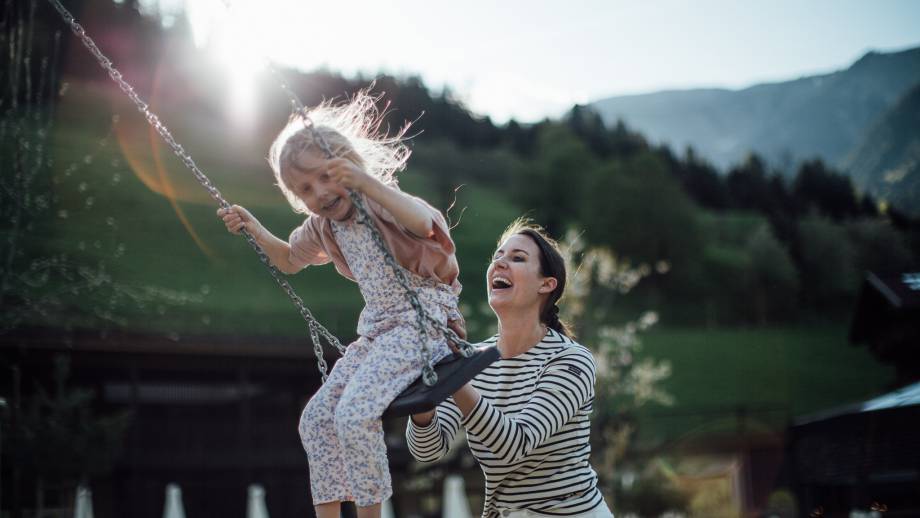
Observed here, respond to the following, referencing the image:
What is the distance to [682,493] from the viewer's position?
23.5m

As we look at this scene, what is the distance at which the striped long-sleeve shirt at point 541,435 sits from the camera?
3.28 m

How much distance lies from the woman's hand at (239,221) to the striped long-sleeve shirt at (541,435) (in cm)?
87

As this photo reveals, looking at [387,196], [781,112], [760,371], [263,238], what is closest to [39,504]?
[263,238]

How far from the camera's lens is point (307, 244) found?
3.42 metres

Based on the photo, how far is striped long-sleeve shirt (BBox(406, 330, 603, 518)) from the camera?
10.8 ft

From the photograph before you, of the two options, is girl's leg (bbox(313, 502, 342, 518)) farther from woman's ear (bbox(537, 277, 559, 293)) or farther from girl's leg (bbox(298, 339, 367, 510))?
woman's ear (bbox(537, 277, 559, 293))

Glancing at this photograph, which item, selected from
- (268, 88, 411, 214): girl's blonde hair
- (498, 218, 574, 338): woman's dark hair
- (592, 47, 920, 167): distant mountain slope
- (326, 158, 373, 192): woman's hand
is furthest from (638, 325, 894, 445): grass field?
(326, 158, 373, 192): woman's hand

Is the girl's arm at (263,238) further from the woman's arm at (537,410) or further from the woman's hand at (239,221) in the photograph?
the woman's arm at (537,410)

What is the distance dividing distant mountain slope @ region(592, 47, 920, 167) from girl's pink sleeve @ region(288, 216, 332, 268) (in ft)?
231

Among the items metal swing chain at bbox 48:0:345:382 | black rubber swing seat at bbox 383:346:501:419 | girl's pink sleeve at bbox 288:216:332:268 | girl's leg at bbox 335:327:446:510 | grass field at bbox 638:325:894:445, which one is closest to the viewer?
black rubber swing seat at bbox 383:346:501:419

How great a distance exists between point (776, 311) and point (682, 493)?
43824 mm

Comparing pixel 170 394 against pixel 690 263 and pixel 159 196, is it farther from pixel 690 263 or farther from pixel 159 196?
pixel 690 263

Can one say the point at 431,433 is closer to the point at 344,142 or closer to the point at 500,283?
the point at 500,283

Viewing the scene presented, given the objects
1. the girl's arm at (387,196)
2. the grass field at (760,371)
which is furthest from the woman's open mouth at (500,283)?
the grass field at (760,371)
